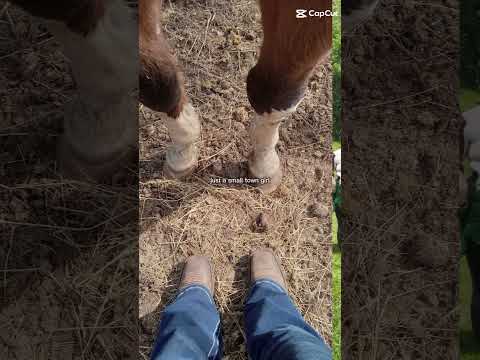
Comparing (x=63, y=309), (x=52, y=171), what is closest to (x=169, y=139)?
(x=52, y=171)

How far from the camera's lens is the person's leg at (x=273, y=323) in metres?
0.87

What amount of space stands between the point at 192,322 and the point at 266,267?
25cm

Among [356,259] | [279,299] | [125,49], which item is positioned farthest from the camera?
[356,259]

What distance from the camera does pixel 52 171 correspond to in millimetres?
1139

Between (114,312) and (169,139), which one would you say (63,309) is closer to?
(114,312)

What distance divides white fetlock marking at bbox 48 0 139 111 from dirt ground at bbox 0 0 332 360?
0.24 meters

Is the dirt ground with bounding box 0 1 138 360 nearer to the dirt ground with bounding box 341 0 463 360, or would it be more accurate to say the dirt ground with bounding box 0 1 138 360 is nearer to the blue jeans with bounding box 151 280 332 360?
the blue jeans with bounding box 151 280 332 360

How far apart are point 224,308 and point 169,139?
0.50m

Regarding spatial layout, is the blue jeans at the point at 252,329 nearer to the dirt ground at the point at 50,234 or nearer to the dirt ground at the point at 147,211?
the dirt ground at the point at 147,211

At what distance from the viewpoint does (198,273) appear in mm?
1090

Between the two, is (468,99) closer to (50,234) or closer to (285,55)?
(285,55)

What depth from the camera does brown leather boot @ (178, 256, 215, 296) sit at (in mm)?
1077

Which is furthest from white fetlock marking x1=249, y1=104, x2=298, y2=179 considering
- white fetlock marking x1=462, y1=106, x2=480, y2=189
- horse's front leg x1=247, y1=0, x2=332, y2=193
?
white fetlock marking x1=462, y1=106, x2=480, y2=189

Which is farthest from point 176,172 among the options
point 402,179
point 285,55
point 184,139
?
point 402,179
